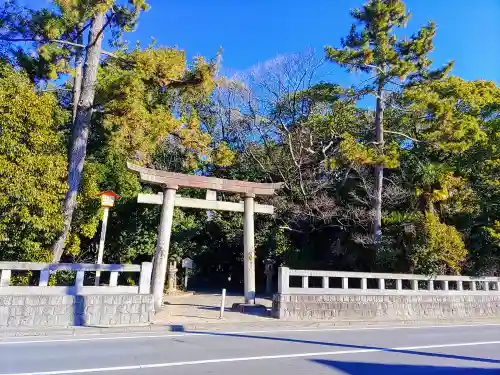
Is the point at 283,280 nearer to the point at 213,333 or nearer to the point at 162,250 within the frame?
the point at 213,333

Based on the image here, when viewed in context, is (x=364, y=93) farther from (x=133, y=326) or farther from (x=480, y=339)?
(x=133, y=326)

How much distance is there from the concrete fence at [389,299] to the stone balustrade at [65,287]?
4028mm

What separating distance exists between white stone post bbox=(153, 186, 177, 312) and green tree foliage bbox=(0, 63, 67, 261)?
10.8 ft

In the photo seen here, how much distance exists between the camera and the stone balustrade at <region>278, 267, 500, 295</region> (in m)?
12.1

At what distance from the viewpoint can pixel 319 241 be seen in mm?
20969

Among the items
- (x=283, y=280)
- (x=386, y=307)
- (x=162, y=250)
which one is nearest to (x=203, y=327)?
(x=283, y=280)

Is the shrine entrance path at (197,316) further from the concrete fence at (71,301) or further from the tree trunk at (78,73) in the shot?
the tree trunk at (78,73)

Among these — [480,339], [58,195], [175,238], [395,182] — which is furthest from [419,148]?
[58,195]

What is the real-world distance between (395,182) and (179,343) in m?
12.8

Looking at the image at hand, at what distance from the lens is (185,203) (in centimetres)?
1336

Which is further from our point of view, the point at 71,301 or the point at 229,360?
the point at 71,301

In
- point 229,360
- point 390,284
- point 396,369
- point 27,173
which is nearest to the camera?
point 396,369

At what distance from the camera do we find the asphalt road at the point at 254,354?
585 cm

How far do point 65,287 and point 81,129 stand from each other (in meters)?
6.37
